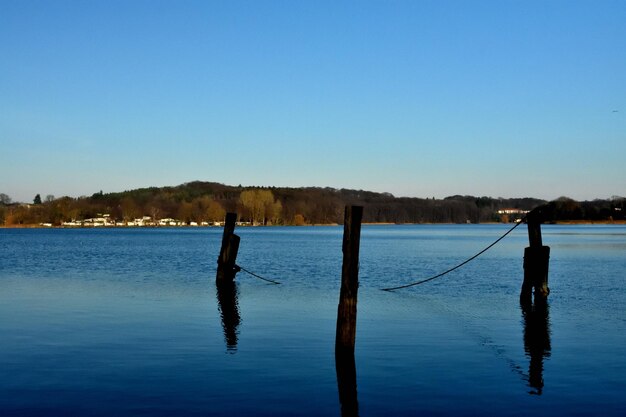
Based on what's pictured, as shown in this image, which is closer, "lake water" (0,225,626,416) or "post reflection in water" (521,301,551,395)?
"lake water" (0,225,626,416)

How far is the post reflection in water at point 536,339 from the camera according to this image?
13617mm

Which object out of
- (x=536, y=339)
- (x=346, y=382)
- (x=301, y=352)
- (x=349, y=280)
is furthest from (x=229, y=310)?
(x=346, y=382)

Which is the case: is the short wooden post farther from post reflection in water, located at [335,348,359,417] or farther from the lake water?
the lake water

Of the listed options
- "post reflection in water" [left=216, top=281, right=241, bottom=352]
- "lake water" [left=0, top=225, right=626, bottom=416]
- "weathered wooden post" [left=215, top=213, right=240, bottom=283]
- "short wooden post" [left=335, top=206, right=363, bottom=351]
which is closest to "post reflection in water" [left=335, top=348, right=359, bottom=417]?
"lake water" [left=0, top=225, right=626, bottom=416]

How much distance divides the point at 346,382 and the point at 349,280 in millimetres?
2578

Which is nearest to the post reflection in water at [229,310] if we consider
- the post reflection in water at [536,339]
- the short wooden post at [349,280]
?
the short wooden post at [349,280]

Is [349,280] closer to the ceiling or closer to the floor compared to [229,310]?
closer to the ceiling

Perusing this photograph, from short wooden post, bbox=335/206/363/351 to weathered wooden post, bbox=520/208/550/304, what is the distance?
39.7 feet

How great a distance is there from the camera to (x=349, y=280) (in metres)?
15.2

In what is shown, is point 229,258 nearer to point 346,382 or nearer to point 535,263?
point 535,263

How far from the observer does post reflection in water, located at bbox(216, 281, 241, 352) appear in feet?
59.2

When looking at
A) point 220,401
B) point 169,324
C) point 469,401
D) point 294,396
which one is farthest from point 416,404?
point 169,324

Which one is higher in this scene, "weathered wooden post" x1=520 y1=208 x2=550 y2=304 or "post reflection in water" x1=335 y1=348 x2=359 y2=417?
"weathered wooden post" x1=520 y1=208 x2=550 y2=304

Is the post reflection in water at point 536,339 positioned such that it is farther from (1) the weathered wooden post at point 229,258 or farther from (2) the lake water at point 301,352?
(1) the weathered wooden post at point 229,258
